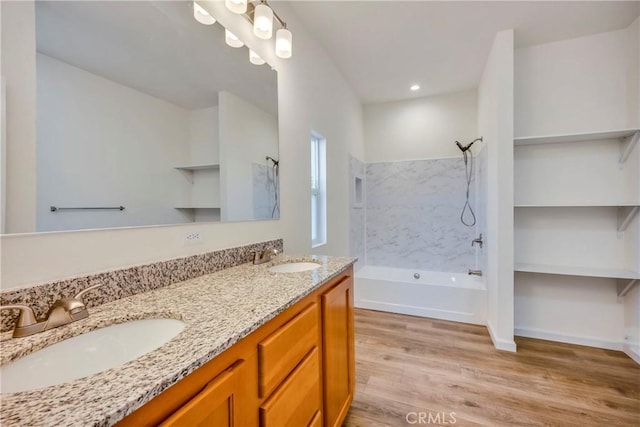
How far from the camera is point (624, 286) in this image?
2170 millimetres

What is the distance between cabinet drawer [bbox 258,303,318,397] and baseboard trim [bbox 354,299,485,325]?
2.18 m

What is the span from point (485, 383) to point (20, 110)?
2626mm

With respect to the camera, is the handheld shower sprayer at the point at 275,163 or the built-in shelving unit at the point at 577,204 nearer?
the handheld shower sprayer at the point at 275,163

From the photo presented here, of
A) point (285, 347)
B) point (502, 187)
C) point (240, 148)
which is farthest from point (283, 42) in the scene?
point (502, 187)

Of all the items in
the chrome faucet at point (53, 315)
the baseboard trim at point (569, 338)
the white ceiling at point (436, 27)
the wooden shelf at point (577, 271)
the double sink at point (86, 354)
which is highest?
the white ceiling at point (436, 27)

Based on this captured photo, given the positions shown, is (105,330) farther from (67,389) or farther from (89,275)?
(67,389)

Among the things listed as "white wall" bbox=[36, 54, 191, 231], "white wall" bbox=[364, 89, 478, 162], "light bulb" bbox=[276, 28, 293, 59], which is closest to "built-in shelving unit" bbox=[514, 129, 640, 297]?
"white wall" bbox=[364, 89, 478, 162]

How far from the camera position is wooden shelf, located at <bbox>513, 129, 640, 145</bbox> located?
79.5 inches

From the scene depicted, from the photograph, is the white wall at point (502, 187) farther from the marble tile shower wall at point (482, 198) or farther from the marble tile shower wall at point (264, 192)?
the marble tile shower wall at point (264, 192)

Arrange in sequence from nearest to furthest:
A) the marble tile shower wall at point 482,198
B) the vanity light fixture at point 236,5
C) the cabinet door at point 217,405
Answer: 1. the cabinet door at point 217,405
2. the vanity light fixture at point 236,5
3. the marble tile shower wall at point 482,198

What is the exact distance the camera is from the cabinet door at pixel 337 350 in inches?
47.3

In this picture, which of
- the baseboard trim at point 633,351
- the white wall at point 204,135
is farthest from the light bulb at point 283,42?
the baseboard trim at point 633,351

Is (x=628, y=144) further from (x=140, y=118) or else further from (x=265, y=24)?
(x=140, y=118)

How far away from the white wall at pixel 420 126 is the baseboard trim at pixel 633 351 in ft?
7.65
